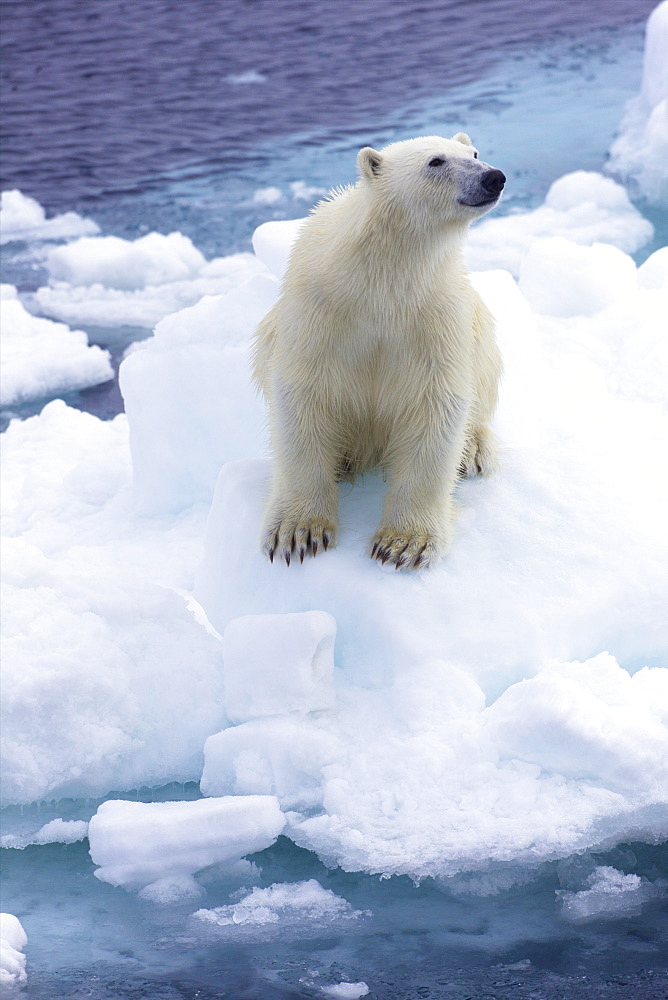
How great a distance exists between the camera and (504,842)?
9.72 ft

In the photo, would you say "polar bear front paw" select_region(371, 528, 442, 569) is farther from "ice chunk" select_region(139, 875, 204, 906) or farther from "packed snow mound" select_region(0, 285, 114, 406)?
"packed snow mound" select_region(0, 285, 114, 406)

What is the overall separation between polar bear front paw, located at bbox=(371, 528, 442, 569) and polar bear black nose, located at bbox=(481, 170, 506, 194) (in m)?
1.03

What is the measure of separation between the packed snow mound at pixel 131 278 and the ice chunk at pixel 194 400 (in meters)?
3.20

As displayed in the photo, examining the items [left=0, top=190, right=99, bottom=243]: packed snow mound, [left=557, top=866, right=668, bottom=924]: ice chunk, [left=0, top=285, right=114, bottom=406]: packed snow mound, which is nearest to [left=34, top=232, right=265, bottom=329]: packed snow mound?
[left=0, top=285, right=114, bottom=406]: packed snow mound

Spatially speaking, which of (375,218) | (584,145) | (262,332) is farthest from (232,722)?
(584,145)

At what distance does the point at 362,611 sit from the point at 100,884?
3.52 ft

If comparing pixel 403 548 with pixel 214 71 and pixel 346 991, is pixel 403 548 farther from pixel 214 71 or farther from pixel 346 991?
pixel 214 71

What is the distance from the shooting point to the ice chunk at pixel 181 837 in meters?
3.02

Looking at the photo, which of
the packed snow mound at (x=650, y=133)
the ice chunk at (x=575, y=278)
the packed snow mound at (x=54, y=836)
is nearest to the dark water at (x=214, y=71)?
the packed snow mound at (x=650, y=133)

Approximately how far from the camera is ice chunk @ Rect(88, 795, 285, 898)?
302 cm

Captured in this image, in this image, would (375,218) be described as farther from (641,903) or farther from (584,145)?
(584,145)

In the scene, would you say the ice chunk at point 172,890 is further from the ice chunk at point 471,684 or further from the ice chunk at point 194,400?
the ice chunk at point 194,400

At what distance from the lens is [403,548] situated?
11.3ft

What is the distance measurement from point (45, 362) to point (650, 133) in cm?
522
